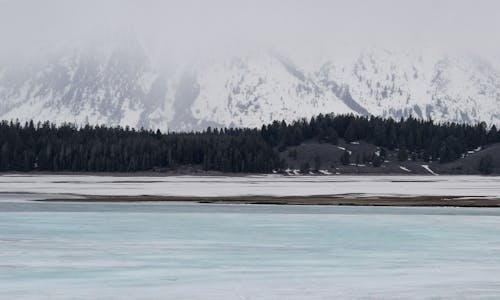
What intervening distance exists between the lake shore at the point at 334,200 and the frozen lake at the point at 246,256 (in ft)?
42.7

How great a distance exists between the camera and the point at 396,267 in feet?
116

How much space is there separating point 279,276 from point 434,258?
754cm

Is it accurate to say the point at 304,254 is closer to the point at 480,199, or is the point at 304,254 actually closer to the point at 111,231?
the point at 111,231

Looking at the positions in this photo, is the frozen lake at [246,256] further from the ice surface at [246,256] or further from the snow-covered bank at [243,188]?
the snow-covered bank at [243,188]

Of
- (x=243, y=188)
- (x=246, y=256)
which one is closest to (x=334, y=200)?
(x=243, y=188)

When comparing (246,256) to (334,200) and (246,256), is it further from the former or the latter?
(334,200)

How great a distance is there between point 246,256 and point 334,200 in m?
42.0

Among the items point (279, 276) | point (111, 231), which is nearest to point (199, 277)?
point (279, 276)

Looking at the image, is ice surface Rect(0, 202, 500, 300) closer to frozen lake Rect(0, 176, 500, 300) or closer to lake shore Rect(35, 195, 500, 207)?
frozen lake Rect(0, 176, 500, 300)

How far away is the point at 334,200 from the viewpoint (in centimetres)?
7975

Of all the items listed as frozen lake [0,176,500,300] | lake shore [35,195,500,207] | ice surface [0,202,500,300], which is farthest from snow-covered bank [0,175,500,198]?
ice surface [0,202,500,300]

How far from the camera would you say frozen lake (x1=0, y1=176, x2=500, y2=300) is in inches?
1190

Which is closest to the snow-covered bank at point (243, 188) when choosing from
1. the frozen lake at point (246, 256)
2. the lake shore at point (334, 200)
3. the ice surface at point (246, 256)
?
the lake shore at point (334, 200)

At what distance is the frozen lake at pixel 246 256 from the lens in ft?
99.1
